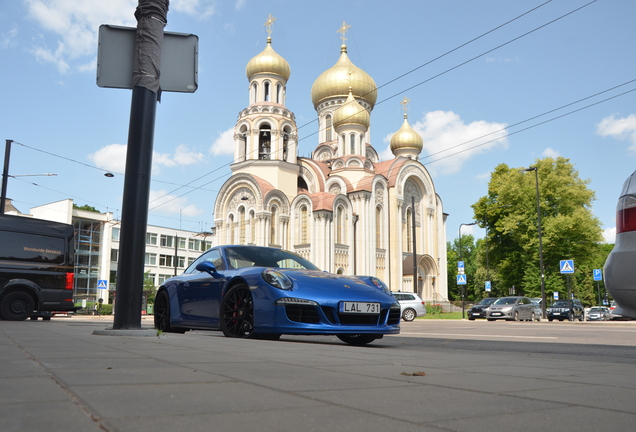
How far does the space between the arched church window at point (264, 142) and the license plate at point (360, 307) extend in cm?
4549

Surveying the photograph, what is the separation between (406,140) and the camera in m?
63.4

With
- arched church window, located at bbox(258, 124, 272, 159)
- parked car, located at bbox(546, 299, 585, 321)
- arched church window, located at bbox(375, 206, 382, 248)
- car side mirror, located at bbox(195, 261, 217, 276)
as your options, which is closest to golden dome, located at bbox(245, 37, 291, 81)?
arched church window, located at bbox(258, 124, 272, 159)

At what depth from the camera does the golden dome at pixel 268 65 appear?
5328cm

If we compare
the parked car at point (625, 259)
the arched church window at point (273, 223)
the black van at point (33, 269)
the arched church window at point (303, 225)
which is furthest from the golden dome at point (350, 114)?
the parked car at point (625, 259)

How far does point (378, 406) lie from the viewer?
89.7 inches

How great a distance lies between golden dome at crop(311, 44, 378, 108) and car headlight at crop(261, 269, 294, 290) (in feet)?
173

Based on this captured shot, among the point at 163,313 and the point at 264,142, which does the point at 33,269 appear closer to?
the point at 163,313

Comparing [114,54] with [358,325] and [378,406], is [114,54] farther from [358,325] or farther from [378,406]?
[378,406]

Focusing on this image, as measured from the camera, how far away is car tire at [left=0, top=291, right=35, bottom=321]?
43.4 feet

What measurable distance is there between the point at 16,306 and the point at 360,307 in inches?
403

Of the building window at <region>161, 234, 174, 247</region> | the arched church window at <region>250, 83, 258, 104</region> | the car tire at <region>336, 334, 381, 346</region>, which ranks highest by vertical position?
the arched church window at <region>250, 83, 258, 104</region>

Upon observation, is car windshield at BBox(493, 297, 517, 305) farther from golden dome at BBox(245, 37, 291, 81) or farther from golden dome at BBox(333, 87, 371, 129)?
golden dome at BBox(245, 37, 291, 81)

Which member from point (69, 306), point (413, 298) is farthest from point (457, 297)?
point (69, 306)

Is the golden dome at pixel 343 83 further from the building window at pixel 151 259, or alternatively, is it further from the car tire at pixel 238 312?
the car tire at pixel 238 312
